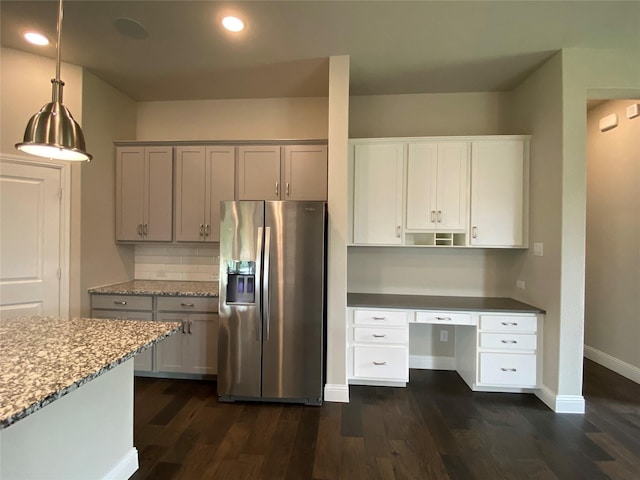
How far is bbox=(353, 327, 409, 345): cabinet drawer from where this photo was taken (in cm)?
279

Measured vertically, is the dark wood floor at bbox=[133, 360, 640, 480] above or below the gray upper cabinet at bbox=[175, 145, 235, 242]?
below

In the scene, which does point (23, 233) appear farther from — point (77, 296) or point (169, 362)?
point (169, 362)

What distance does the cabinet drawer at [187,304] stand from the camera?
9.53ft

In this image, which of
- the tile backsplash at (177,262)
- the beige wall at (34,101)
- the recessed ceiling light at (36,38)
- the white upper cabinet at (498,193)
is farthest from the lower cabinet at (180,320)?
the white upper cabinet at (498,193)

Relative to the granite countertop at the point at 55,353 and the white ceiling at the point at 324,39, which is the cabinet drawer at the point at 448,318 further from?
the white ceiling at the point at 324,39

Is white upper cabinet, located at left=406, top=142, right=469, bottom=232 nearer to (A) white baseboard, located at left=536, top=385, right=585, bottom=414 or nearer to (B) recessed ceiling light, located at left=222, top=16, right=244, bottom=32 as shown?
(A) white baseboard, located at left=536, top=385, right=585, bottom=414

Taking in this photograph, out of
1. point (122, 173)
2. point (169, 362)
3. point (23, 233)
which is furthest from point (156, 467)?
point (122, 173)

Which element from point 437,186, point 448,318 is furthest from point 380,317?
point 437,186

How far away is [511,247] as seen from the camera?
2924 mm

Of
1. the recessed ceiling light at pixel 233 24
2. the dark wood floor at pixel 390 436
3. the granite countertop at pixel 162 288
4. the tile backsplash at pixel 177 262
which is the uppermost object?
the recessed ceiling light at pixel 233 24

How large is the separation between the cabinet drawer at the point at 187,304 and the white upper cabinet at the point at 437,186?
2.08m

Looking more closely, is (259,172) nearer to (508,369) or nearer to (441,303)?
(441,303)

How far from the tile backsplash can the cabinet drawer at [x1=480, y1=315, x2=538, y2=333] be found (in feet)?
9.26

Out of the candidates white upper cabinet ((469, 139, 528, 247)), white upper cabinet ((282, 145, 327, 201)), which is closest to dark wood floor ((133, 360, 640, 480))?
white upper cabinet ((469, 139, 528, 247))
